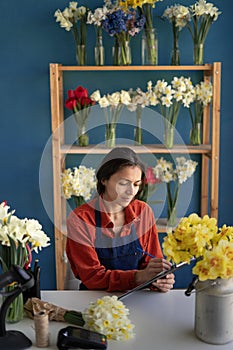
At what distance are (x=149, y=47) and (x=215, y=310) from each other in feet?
6.12

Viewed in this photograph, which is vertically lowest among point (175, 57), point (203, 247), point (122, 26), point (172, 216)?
point (172, 216)

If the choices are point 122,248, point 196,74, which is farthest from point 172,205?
point 122,248

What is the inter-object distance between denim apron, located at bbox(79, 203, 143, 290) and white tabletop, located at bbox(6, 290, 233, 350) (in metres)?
0.27

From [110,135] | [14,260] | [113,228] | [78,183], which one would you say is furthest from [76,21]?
[14,260]

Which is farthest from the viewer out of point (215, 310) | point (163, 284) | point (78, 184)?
point (78, 184)

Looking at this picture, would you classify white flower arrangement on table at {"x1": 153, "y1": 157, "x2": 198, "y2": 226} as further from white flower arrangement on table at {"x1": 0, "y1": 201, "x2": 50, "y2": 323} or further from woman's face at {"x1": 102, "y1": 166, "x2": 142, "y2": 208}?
white flower arrangement on table at {"x1": 0, "y1": 201, "x2": 50, "y2": 323}

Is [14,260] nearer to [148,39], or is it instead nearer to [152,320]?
[152,320]

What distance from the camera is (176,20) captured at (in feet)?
9.68

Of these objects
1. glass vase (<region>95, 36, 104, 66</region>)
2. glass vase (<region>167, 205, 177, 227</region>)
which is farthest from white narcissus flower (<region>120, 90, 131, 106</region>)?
glass vase (<region>167, 205, 177, 227</region>)

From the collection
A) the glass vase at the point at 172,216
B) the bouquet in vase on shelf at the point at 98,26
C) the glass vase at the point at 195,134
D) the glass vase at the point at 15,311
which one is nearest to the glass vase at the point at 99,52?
the bouquet in vase on shelf at the point at 98,26

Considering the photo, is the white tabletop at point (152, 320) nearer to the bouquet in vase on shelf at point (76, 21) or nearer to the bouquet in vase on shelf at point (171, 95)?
the bouquet in vase on shelf at point (171, 95)

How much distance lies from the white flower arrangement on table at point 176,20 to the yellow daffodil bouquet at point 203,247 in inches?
66.9

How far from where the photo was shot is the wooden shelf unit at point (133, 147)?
9.55ft

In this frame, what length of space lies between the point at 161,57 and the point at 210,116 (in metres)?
0.46
